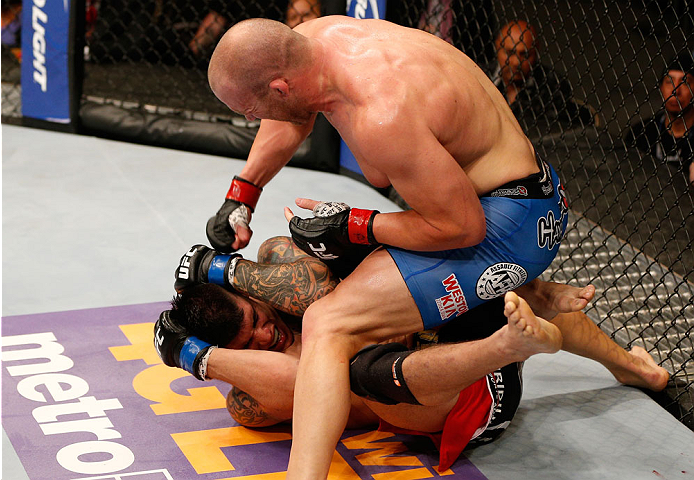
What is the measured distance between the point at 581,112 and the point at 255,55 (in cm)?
305

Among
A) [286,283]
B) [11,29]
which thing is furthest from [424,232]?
[11,29]

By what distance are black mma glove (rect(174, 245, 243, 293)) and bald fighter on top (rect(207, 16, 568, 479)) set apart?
266mm

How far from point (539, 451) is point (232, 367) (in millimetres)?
792

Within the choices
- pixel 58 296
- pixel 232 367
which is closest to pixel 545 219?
pixel 232 367

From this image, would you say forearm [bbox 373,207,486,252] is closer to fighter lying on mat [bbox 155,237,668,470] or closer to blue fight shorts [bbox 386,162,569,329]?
blue fight shorts [bbox 386,162,569,329]

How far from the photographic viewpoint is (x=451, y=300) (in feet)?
6.38

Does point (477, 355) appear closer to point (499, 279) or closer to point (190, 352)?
point (499, 279)

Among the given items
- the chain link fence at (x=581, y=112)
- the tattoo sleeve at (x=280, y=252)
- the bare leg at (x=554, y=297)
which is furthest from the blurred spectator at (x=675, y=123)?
the tattoo sleeve at (x=280, y=252)

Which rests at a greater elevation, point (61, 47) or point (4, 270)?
point (61, 47)

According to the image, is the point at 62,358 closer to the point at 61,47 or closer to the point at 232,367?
the point at 232,367

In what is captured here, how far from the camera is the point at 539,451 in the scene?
7.20 ft

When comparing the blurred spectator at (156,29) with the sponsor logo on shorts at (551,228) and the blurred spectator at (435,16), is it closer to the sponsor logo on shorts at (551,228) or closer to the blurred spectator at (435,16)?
the blurred spectator at (435,16)

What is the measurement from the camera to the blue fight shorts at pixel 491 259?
6.31ft

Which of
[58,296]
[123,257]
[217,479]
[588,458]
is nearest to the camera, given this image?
[217,479]
